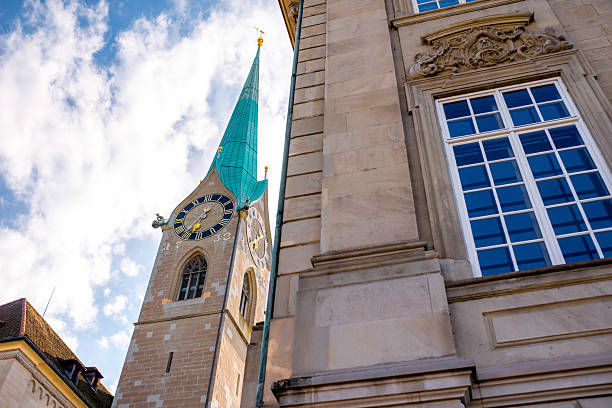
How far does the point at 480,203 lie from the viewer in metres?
5.86

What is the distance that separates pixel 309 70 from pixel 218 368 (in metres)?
23.1

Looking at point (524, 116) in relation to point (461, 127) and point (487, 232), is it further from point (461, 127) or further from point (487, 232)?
point (487, 232)

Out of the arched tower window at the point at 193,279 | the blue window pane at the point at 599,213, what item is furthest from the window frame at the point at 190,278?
the blue window pane at the point at 599,213

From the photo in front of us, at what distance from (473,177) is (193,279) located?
30692mm

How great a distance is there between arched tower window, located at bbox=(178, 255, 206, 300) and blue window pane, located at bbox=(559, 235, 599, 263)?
30096 millimetres

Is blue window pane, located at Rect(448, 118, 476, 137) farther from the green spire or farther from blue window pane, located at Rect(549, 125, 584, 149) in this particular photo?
the green spire

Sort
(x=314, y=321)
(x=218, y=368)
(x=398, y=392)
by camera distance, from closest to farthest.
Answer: (x=398, y=392), (x=314, y=321), (x=218, y=368)

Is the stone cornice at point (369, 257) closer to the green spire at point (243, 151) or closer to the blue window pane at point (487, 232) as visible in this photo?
the blue window pane at point (487, 232)

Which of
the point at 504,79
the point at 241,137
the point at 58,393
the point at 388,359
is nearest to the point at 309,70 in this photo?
the point at 504,79

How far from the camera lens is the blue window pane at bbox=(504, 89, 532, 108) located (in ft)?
22.4

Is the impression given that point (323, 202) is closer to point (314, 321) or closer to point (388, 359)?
point (314, 321)

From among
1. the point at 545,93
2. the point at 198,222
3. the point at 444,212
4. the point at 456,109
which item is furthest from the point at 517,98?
the point at 198,222

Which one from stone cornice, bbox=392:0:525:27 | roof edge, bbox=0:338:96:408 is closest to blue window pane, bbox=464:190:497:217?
stone cornice, bbox=392:0:525:27

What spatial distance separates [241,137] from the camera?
50.8 metres
